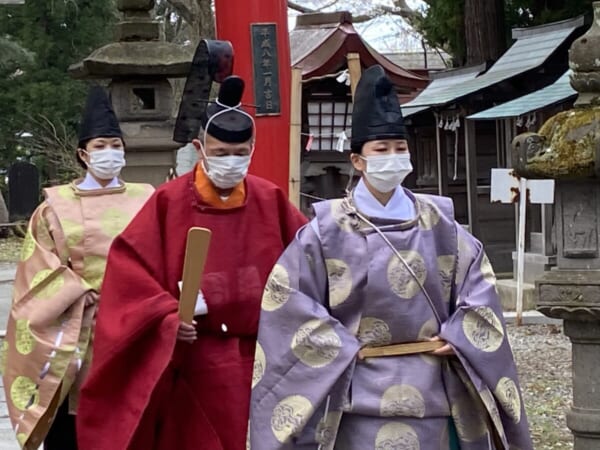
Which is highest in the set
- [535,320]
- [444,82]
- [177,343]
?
[444,82]

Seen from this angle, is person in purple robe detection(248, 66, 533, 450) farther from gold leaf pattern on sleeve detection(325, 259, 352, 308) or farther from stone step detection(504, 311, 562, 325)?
stone step detection(504, 311, 562, 325)

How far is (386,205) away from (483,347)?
1.82 feet

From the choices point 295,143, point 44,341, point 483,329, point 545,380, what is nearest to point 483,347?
point 483,329

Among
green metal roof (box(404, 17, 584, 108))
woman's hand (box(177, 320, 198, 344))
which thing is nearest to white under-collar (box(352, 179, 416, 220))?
Answer: woman's hand (box(177, 320, 198, 344))

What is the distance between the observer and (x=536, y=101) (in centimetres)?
1232

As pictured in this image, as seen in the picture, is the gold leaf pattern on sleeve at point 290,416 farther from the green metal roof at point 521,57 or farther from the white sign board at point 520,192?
the green metal roof at point 521,57

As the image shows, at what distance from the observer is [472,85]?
1464cm

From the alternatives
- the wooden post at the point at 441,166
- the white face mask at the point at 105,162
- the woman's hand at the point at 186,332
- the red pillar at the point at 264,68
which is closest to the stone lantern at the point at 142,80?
the red pillar at the point at 264,68

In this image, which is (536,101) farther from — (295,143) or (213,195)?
(213,195)

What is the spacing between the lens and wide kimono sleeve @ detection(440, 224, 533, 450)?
11.9 feet

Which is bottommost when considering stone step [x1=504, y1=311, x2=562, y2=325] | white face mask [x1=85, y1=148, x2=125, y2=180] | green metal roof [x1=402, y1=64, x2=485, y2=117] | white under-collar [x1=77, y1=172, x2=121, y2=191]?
stone step [x1=504, y1=311, x2=562, y2=325]

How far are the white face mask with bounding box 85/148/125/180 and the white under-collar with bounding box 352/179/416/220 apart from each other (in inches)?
68.2

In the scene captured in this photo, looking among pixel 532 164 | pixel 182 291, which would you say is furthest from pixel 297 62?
pixel 182 291

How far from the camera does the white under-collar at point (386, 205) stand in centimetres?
375
